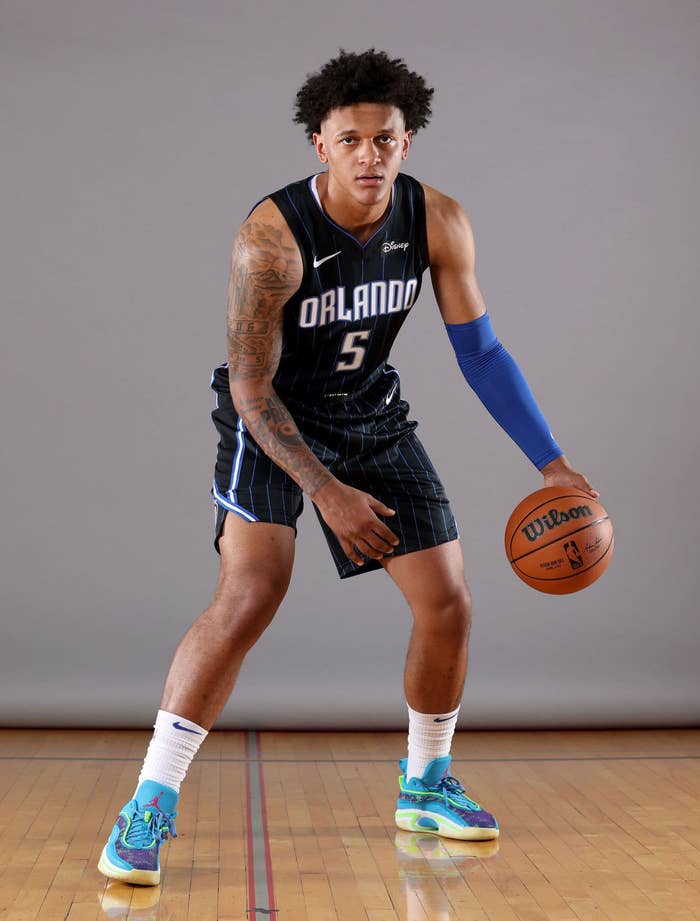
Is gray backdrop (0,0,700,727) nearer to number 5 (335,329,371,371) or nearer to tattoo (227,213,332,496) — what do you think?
number 5 (335,329,371,371)

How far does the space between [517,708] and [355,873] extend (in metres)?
2.06

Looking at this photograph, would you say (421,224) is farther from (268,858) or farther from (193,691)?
(268,858)

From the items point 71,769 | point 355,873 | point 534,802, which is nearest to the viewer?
point 355,873

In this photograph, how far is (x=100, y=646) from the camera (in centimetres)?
523

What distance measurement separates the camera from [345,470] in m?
3.47

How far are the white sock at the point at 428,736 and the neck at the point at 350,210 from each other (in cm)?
131

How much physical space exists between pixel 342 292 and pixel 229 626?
2.96 feet

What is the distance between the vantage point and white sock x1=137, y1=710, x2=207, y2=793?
312cm

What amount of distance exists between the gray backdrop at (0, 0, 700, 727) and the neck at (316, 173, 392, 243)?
187 cm

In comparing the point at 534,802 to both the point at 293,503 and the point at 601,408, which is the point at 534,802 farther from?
the point at 601,408

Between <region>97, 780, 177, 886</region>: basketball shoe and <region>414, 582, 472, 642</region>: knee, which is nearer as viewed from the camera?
<region>97, 780, 177, 886</region>: basketball shoe

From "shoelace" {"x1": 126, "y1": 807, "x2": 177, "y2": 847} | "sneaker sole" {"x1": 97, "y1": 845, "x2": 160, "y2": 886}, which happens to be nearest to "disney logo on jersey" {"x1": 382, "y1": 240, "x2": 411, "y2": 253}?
"shoelace" {"x1": 126, "y1": 807, "x2": 177, "y2": 847}

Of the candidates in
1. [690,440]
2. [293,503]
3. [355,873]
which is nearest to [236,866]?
[355,873]

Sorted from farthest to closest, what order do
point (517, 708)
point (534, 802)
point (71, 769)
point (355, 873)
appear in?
1. point (517, 708)
2. point (71, 769)
3. point (534, 802)
4. point (355, 873)
